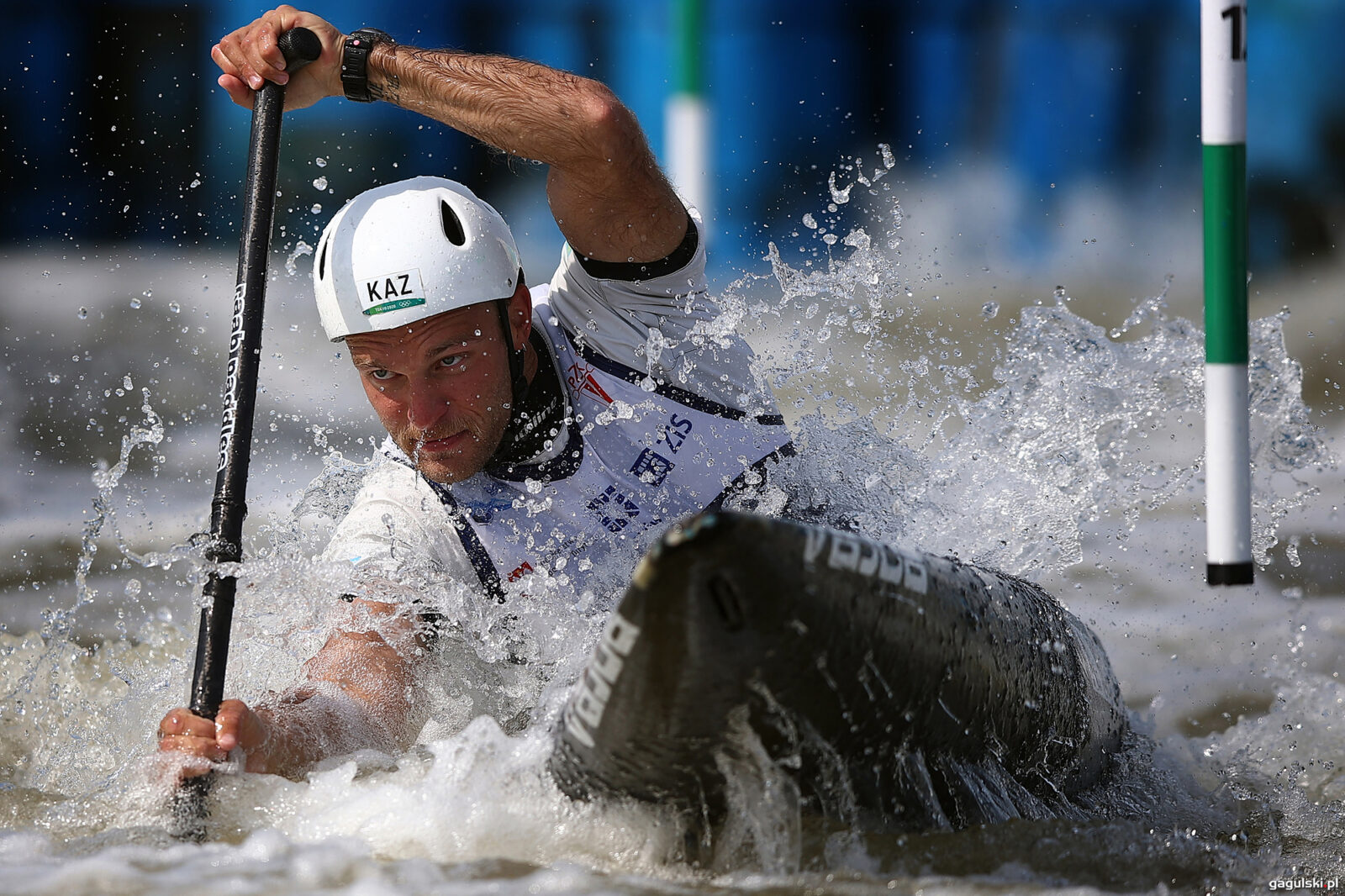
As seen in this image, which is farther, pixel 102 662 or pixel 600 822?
pixel 102 662

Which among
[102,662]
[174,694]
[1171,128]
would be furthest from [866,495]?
[1171,128]

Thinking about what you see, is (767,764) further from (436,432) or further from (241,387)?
(241,387)

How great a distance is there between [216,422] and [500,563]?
6054 mm

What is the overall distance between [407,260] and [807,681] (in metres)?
1.60

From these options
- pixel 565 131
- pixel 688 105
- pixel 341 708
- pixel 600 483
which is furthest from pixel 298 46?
pixel 688 105

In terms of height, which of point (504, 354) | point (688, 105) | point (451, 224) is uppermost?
point (688, 105)

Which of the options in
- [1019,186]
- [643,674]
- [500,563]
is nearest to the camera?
[643,674]

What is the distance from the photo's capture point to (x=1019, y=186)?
9125mm

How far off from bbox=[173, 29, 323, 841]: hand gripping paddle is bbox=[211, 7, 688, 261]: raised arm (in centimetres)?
6

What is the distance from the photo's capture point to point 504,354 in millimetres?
3115

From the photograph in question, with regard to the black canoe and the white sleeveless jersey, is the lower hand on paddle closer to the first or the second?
the black canoe

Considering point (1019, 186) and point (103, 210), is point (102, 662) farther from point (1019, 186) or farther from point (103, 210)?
point (1019, 186)

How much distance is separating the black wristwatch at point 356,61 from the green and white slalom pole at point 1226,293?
1.96m

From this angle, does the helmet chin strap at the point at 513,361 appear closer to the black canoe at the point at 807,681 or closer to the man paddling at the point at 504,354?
the man paddling at the point at 504,354
